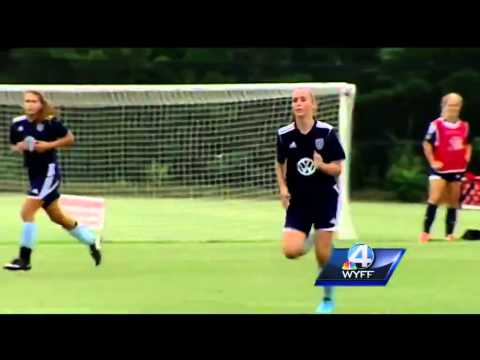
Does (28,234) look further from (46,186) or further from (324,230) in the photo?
(324,230)

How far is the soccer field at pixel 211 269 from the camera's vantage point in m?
6.35

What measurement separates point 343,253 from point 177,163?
250 inches

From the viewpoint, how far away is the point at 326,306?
6.04 m

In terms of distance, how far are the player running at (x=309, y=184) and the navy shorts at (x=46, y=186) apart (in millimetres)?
2138

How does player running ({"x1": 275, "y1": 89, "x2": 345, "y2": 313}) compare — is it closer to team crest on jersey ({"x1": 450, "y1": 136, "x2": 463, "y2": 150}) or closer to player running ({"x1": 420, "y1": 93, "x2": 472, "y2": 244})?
player running ({"x1": 420, "y1": 93, "x2": 472, "y2": 244})

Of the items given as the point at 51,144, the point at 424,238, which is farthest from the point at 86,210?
the point at 424,238

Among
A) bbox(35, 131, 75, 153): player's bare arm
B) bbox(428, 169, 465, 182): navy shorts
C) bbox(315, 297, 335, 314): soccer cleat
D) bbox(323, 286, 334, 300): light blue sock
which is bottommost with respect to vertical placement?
bbox(315, 297, 335, 314): soccer cleat

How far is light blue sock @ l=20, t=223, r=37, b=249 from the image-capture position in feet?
25.0

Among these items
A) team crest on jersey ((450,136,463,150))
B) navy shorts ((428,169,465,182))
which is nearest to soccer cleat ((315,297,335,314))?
navy shorts ((428,169,465,182))

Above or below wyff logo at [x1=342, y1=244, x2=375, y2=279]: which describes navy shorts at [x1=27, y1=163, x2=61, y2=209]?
above

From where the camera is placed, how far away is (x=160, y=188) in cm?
1295

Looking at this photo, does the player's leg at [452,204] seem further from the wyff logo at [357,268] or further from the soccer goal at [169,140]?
the wyff logo at [357,268]

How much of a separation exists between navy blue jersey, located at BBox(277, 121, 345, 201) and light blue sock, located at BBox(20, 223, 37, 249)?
2.27 m

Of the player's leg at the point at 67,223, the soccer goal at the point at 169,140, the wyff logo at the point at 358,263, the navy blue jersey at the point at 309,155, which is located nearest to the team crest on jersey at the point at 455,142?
the soccer goal at the point at 169,140
